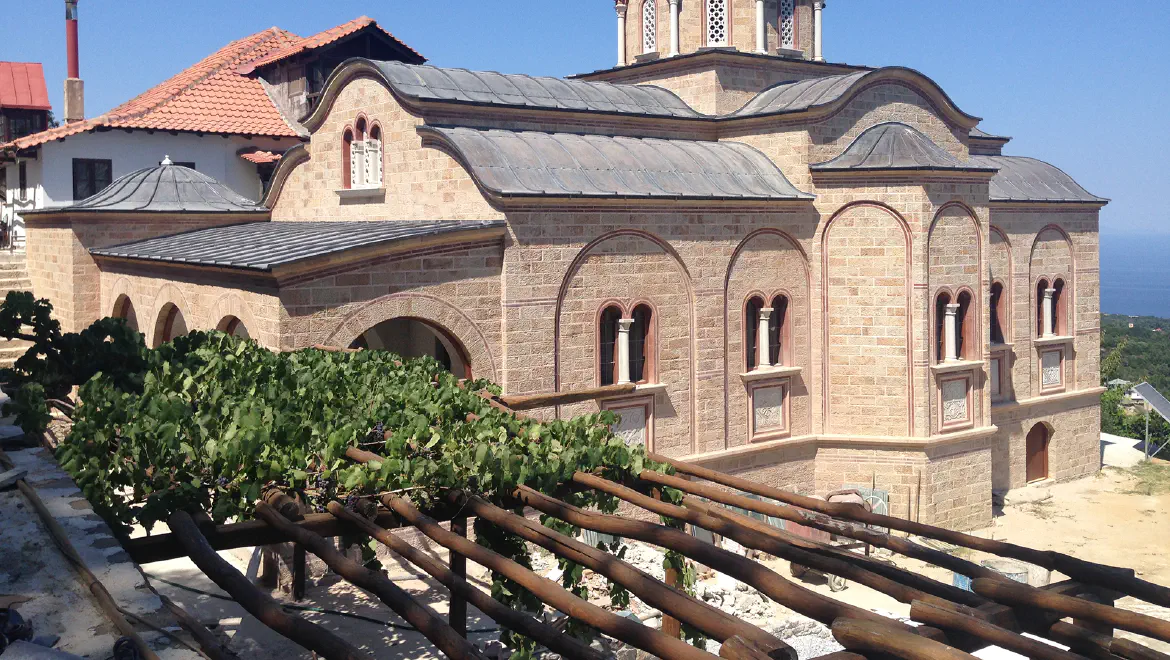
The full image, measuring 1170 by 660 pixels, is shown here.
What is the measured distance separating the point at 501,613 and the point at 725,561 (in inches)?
31.4

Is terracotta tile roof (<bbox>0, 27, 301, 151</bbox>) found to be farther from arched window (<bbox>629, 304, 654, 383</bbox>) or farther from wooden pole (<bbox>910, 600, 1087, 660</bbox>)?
wooden pole (<bbox>910, 600, 1087, 660</bbox>)

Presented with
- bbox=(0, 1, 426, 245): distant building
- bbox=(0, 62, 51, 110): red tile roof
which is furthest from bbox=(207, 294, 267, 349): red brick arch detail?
bbox=(0, 62, 51, 110): red tile roof

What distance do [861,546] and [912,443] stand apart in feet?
6.42

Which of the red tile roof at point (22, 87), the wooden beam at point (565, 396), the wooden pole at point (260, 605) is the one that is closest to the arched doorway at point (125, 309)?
the wooden beam at point (565, 396)

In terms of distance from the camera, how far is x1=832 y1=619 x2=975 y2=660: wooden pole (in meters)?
2.89

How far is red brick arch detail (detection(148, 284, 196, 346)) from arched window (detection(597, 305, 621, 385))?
4931mm

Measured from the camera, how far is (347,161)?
16141mm

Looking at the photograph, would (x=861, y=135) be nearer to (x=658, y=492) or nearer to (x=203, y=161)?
(x=658, y=492)

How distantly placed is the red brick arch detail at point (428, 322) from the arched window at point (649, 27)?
27.1 feet

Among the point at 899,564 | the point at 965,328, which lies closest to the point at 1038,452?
the point at 965,328

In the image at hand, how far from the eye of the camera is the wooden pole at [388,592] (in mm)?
3576

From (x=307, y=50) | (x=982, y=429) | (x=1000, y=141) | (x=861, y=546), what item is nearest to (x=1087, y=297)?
(x=1000, y=141)

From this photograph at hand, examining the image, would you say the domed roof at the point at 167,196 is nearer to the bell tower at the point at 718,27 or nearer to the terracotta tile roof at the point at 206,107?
the terracotta tile roof at the point at 206,107

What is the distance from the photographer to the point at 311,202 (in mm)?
17031
